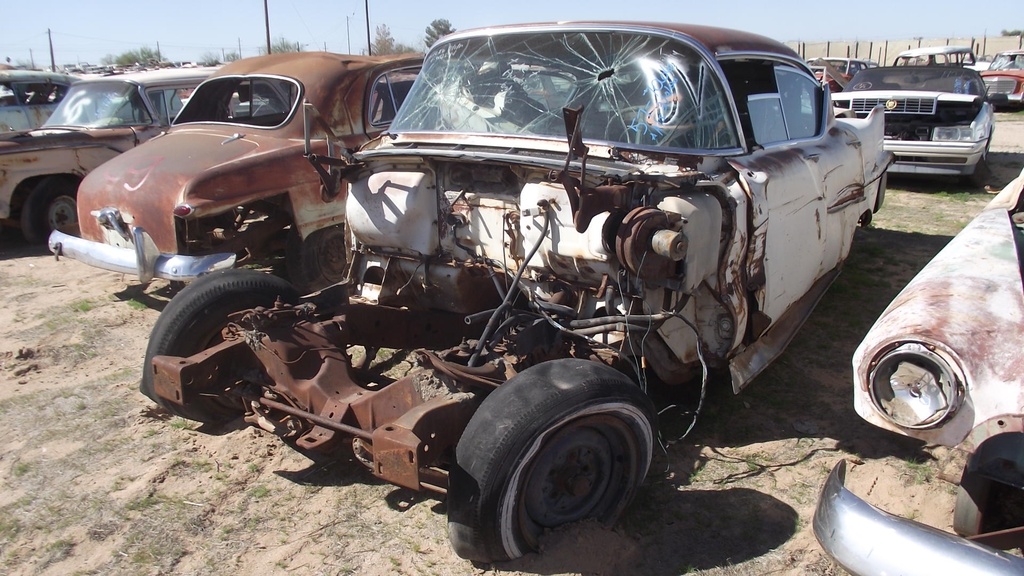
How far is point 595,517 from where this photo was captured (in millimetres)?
3037

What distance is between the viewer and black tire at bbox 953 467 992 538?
2.39m

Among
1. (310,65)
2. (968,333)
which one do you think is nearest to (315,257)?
(310,65)

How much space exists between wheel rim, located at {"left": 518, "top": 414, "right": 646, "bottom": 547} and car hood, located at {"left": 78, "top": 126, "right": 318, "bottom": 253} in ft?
12.0

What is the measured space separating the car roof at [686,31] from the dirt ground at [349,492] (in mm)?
1899

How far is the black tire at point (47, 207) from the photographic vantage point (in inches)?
332

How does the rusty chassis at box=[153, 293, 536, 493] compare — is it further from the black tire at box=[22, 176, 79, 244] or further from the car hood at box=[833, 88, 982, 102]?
the car hood at box=[833, 88, 982, 102]

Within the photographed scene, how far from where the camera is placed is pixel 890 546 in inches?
80.0

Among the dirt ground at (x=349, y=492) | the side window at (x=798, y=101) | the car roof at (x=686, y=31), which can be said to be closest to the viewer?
the dirt ground at (x=349, y=492)

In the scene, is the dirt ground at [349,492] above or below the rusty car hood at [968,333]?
below

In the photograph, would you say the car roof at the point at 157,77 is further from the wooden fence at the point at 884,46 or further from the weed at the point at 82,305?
the wooden fence at the point at 884,46

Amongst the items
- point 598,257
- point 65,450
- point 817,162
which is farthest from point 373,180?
point 817,162

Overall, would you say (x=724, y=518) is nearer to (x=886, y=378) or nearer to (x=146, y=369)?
(x=886, y=378)

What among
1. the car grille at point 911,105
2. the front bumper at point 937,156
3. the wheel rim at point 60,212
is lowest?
the wheel rim at point 60,212

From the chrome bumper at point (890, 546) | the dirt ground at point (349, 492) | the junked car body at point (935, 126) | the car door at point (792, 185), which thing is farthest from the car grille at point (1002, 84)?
the chrome bumper at point (890, 546)
